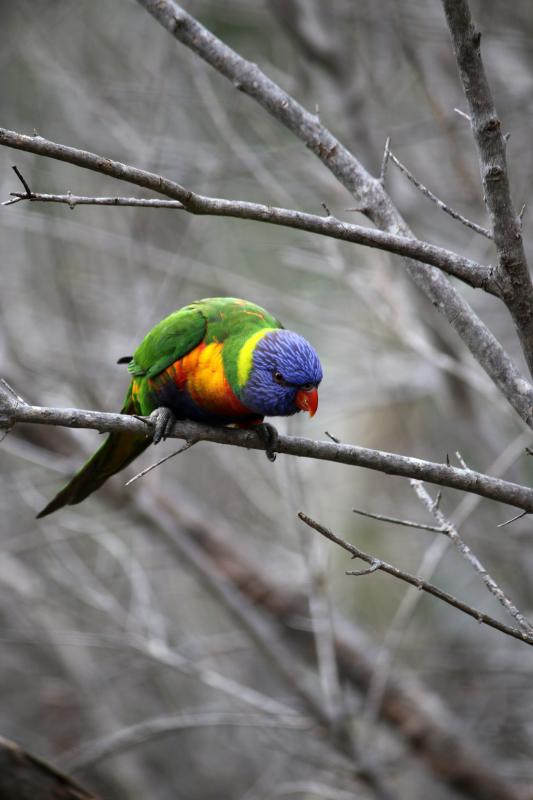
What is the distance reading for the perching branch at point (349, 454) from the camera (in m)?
1.86

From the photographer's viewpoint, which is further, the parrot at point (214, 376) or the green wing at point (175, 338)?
the green wing at point (175, 338)

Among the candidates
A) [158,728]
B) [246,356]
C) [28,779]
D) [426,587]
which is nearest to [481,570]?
[426,587]

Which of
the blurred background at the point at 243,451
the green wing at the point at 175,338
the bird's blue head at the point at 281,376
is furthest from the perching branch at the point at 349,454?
the blurred background at the point at 243,451

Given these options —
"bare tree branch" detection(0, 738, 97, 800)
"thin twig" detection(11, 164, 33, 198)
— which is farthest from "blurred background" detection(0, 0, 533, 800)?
"thin twig" detection(11, 164, 33, 198)

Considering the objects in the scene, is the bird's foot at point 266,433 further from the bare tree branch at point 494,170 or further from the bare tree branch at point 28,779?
the bare tree branch at point 28,779

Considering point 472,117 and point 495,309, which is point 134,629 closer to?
point 495,309

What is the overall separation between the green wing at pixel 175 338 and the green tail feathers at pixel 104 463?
265 mm

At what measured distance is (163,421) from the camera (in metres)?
2.68

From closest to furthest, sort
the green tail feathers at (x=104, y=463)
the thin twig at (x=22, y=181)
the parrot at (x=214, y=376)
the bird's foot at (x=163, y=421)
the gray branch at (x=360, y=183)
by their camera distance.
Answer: the thin twig at (x=22, y=181) < the gray branch at (x=360, y=183) < the bird's foot at (x=163, y=421) < the parrot at (x=214, y=376) < the green tail feathers at (x=104, y=463)

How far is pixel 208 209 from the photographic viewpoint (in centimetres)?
181

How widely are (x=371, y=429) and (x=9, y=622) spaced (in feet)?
11.2

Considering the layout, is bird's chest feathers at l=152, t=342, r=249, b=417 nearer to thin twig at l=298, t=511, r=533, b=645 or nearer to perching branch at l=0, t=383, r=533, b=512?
perching branch at l=0, t=383, r=533, b=512

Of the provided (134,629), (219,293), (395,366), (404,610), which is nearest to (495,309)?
(395,366)

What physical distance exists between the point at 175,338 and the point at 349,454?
3.75 ft
